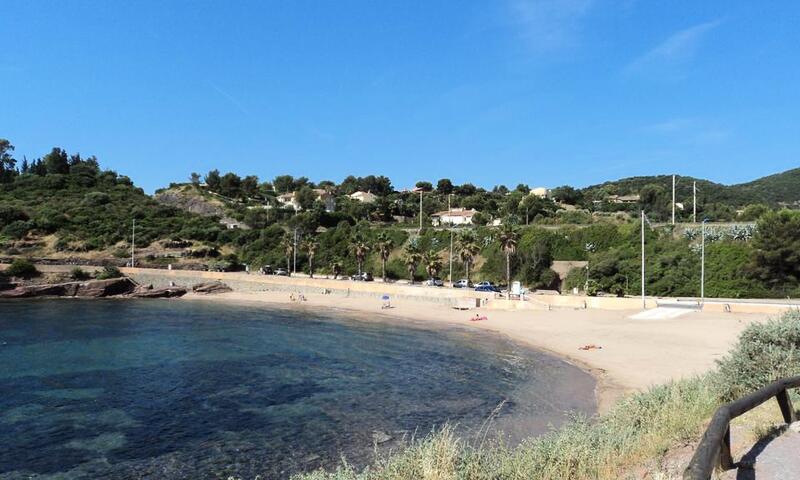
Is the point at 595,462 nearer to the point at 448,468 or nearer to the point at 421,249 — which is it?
the point at 448,468

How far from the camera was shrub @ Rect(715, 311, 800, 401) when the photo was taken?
1087 centimetres

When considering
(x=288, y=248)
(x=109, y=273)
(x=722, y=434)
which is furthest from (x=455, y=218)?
(x=722, y=434)

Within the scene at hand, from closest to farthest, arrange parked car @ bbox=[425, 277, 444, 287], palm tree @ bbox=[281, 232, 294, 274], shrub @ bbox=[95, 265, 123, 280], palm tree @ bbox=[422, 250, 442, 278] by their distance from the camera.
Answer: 1. parked car @ bbox=[425, 277, 444, 287]
2. palm tree @ bbox=[422, 250, 442, 278]
3. shrub @ bbox=[95, 265, 123, 280]
4. palm tree @ bbox=[281, 232, 294, 274]

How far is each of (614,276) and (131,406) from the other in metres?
51.6

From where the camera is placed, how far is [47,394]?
2325 centimetres

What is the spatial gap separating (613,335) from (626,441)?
28.3 m

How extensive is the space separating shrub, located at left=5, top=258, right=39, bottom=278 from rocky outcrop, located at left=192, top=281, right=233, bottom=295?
951 inches

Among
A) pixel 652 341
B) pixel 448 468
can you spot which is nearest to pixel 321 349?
pixel 652 341

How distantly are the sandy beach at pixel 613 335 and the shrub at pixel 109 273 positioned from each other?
4322cm

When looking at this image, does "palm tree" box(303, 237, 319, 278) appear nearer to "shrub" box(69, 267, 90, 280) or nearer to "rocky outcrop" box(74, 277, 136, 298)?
"rocky outcrop" box(74, 277, 136, 298)

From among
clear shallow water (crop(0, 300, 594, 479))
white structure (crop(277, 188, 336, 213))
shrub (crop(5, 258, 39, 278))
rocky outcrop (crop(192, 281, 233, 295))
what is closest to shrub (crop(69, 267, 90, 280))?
shrub (crop(5, 258, 39, 278))

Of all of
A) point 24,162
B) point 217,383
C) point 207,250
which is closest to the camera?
point 217,383

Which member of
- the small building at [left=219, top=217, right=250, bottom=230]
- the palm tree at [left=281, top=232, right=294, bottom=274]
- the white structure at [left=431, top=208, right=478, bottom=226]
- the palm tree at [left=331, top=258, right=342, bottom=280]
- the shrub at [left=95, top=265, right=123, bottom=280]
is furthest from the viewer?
the small building at [left=219, top=217, right=250, bottom=230]

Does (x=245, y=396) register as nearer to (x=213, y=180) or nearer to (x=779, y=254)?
(x=779, y=254)
